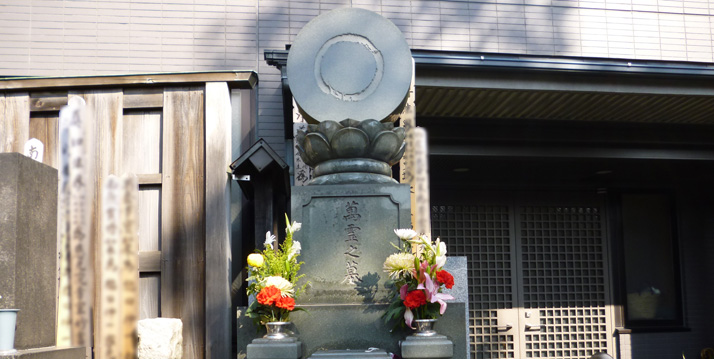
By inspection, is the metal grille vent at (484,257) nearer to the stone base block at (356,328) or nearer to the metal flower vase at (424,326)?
the stone base block at (356,328)

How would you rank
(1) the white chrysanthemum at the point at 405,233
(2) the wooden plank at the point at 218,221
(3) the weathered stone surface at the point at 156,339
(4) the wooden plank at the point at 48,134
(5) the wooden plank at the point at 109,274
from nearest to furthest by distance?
1. (1) the white chrysanthemum at the point at 405,233
2. (3) the weathered stone surface at the point at 156,339
3. (5) the wooden plank at the point at 109,274
4. (2) the wooden plank at the point at 218,221
5. (4) the wooden plank at the point at 48,134

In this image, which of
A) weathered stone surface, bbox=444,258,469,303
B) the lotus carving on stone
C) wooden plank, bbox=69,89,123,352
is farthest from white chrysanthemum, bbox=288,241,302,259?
wooden plank, bbox=69,89,123,352

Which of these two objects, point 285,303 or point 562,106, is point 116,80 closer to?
point 285,303

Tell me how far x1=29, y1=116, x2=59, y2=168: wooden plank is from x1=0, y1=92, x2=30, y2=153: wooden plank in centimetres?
7

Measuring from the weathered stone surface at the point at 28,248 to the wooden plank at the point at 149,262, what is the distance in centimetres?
150

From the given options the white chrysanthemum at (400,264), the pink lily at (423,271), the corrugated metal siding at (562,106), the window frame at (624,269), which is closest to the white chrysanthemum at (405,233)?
the white chrysanthemum at (400,264)

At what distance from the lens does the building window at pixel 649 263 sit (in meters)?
10.5

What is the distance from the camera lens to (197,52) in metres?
8.66

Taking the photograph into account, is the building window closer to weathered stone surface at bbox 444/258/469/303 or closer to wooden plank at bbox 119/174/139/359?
weathered stone surface at bbox 444/258/469/303

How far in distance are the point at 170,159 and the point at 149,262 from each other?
111 cm

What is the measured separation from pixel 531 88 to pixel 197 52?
3.96 metres

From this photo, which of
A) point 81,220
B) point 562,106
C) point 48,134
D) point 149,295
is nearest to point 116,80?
point 48,134

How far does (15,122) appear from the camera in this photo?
25.4 feet

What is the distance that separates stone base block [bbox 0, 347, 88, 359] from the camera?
4961mm
